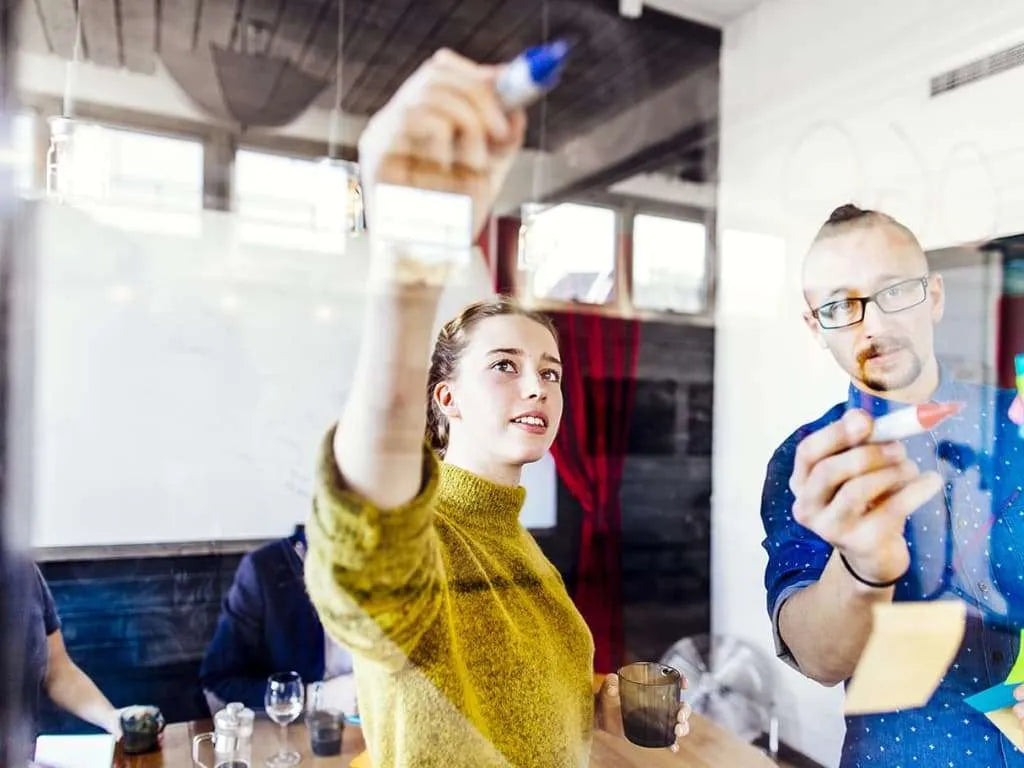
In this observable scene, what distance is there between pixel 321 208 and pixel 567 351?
34 cm

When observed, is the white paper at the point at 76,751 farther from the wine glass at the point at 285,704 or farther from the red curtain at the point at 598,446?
the red curtain at the point at 598,446

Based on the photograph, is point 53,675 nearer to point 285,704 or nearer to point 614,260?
point 285,704

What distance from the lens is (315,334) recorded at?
2.99 feet

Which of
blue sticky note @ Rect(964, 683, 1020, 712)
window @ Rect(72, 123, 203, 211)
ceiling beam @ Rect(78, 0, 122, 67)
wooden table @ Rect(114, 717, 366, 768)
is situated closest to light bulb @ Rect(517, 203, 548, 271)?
window @ Rect(72, 123, 203, 211)

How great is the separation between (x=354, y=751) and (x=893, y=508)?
0.73 metres

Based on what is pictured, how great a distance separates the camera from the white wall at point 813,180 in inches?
35.6

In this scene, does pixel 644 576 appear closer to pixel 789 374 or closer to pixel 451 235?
pixel 789 374

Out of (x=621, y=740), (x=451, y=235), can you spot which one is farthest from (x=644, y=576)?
(x=451, y=235)

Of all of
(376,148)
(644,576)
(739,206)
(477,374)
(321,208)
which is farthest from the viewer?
(644,576)

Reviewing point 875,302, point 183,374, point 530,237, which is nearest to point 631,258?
point 530,237

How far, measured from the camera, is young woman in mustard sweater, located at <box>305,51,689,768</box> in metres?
0.51

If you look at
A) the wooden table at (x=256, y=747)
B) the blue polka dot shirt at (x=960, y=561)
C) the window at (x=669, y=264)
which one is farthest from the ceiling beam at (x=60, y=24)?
the blue polka dot shirt at (x=960, y=561)

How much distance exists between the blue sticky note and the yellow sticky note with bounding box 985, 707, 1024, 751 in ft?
0.04

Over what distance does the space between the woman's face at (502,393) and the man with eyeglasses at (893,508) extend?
345 millimetres
